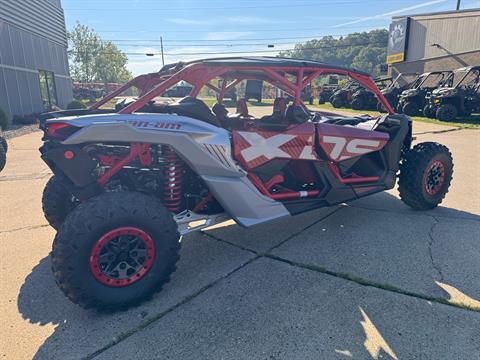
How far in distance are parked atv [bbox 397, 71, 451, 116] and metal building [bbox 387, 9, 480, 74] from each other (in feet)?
45.3

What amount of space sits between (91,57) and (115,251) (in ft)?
214

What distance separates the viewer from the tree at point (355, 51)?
297 ft

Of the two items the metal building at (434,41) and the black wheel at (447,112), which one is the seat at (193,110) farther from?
the metal building at (434,41)

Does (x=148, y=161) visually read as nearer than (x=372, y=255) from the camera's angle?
Yes

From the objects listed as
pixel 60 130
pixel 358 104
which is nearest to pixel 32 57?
pixel 358 104

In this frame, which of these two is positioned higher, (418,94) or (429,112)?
(418,94)

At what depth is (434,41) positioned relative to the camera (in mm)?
30422

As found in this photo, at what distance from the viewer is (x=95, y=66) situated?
59.6m

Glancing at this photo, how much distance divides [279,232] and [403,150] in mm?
2075

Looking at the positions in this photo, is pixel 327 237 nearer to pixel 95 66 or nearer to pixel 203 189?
pixel 203 189

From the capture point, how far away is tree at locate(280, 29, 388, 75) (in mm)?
90606

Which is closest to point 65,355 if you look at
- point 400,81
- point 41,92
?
point 41,92

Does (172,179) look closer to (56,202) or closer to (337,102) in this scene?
(56,202)

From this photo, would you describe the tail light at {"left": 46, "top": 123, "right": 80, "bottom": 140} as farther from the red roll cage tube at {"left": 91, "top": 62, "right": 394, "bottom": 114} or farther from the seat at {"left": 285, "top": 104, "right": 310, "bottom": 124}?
the seat at {"left": 285, "top": 104, "right": 310, "bottom": 124}
